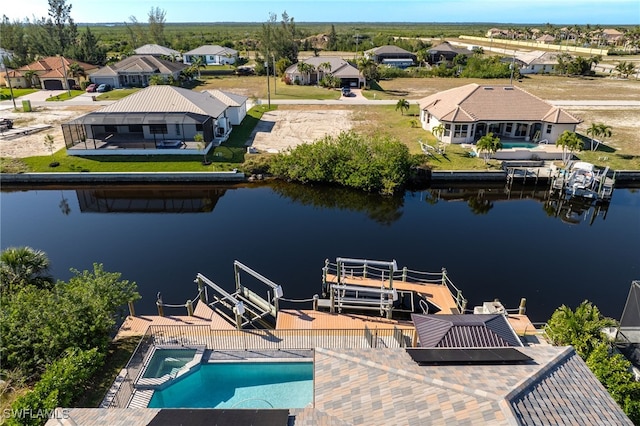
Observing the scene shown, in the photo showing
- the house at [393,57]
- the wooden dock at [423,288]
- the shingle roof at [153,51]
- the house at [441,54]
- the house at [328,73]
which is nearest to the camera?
the wooden dock at [423,288]

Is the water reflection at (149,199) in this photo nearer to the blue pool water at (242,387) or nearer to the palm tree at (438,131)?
the blue pool water at (242,387)

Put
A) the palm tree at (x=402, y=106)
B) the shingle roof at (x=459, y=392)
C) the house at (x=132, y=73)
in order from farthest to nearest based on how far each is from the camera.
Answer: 1. the house at (x=132, y=73)
2. the palm tree at (x=402, y=106)
3. the shingle roof at (x=459, y=392)

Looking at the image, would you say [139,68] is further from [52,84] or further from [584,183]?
[584,183]

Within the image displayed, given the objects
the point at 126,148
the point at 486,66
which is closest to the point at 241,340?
the point at 126,148

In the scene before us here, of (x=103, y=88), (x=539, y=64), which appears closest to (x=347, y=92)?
(x=103, y=88)

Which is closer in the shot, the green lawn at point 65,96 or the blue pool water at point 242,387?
the blue pool water at point 242,387

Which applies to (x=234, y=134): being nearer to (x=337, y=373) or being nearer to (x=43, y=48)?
(x=337, y=373)

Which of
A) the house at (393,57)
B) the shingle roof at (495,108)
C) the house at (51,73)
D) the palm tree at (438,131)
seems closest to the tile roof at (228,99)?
the shingle roof at (495,108)
